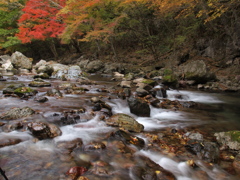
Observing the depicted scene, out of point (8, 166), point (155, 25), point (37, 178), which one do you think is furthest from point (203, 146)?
point (155, 25)

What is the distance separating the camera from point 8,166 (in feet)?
7.75

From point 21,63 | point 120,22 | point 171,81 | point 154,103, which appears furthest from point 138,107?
point 21,63

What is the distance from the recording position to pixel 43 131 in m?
3.30

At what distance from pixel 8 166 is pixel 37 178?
51cm

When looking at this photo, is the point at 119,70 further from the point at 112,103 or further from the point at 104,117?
the point at 104,117

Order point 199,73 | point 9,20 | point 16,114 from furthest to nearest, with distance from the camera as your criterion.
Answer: point 9,20 < point 199,73 < point 16,114

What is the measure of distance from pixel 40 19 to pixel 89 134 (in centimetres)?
2006

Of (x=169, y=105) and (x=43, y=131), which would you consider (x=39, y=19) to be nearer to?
(x=169, y=105)

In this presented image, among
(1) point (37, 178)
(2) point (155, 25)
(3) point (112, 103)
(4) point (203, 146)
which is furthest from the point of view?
(2) point (155, 25)

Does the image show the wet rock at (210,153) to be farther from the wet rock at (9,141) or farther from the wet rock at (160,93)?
the wet rock at (160,93)

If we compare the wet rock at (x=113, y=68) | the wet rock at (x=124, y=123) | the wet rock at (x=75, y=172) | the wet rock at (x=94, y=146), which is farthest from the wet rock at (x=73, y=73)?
the wet rock at (x=75, y=172)

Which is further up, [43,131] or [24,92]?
[24,92]

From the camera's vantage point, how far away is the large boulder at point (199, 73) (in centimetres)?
989

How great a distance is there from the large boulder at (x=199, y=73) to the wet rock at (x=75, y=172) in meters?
9.46
